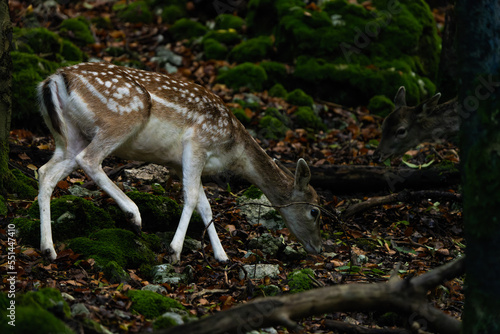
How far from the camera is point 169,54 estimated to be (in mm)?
13008

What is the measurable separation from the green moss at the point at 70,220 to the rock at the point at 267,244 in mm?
1619

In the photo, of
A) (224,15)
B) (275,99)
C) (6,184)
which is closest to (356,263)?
(6,184)

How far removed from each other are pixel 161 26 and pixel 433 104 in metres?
7.90

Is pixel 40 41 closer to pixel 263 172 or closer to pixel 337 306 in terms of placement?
pixel 263 172

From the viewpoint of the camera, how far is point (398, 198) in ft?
23.8

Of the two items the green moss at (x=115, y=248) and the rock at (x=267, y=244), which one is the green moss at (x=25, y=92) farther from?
the rock at (x=267, y=244)

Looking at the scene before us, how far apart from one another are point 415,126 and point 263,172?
3.63 meters

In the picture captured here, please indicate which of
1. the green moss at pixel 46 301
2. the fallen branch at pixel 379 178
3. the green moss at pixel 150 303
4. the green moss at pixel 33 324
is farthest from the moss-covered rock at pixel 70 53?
the green moss at pixel 33 324

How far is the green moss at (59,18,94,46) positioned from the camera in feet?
41.9

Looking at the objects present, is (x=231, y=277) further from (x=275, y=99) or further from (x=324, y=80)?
(x=324, y=80)

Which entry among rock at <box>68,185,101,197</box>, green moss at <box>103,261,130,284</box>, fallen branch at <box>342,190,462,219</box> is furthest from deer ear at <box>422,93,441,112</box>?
green moss at <box>103,261,130,284</box>

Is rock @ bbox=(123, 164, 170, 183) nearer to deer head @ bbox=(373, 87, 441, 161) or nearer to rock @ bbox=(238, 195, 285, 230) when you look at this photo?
rock @ bbox=(238, 195, 285, 230)

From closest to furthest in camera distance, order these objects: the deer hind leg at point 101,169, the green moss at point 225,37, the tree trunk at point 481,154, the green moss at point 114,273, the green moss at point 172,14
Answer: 1. the tree trunk at point 481,154
2. the green moss at point 114,273
3. the deer hind leg at point 101,169
4. the green moss at point 225,37
5. the green moss at point 172,14

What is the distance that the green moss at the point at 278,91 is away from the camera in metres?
11.8
